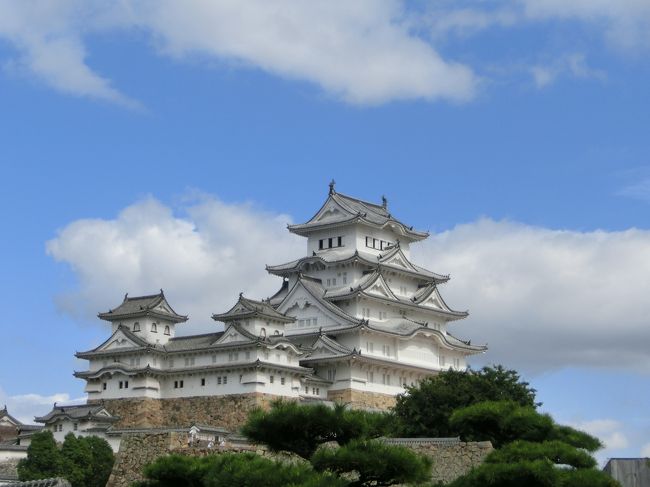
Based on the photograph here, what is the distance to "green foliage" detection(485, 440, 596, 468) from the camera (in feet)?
69.9

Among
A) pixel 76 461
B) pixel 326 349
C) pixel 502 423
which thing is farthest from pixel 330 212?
pixel 502 423

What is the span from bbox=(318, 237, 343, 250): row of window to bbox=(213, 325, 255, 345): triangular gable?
45.6 ft

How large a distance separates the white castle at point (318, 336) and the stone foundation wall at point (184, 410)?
0.45m

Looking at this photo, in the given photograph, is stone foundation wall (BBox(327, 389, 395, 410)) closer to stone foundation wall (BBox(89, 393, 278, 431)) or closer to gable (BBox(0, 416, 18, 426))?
stone foundation wall (BBox(89, 393, 278, 431))

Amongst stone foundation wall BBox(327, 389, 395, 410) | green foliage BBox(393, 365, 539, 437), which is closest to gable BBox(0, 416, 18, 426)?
stone foundation wall BBox(327, 389, 395, 410)

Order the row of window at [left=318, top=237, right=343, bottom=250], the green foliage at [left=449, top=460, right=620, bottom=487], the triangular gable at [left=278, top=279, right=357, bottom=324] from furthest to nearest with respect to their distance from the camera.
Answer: the row of window at [left=318, top=237, right=343, bottom=250]
the triangular gable at [left=278, top=279, right=357, bottom=324]
the green foliage at [left=449, top=460, right=620, bottom=487]

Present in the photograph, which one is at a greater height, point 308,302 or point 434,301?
point 434,301

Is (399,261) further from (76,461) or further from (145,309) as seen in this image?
(76,461)

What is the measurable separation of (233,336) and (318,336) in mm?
6488

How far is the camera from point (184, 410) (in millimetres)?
64125

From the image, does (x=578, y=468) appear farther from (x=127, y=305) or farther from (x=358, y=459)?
(x=127, y=305)

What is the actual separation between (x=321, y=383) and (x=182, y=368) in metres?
8.71

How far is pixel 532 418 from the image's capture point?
25.0 metres

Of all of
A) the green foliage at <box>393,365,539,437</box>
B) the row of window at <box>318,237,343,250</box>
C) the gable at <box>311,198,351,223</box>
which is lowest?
the green foliage at <box>393,365,539,437</box>
